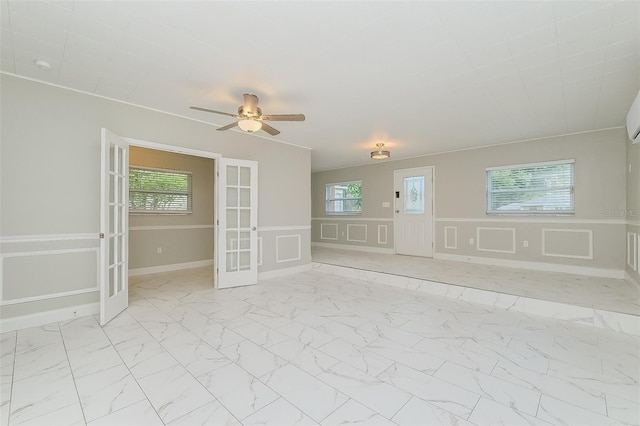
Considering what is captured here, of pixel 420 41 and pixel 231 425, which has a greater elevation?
pixel 420 41

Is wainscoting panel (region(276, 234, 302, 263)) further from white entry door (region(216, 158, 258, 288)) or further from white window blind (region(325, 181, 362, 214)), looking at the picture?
white window blind (region(325, 181, 362, 214))

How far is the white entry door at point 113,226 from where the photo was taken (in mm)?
2975

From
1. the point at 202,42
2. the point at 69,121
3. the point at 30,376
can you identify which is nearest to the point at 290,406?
the point at 30,376

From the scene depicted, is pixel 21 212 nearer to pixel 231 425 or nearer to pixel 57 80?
pixel 57 80

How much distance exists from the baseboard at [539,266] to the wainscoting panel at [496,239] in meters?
0.22

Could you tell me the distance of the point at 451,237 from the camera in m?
6.37

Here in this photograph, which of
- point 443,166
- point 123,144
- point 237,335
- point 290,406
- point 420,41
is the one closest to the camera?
point 290,406

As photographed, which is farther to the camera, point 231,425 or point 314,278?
point 314,278

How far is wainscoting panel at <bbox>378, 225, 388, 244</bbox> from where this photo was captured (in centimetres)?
752

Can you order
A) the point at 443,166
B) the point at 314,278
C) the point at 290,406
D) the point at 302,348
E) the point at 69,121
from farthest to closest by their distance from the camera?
the point at 443,166 < the point at 314,278 < the point at 69,121 < the point at 302,348 < the point at 290,406

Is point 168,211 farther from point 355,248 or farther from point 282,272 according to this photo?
point 355,248

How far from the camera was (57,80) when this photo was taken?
299 centimetres

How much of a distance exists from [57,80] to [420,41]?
370cm

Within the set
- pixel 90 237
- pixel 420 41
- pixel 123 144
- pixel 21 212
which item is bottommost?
pixel 90 237
